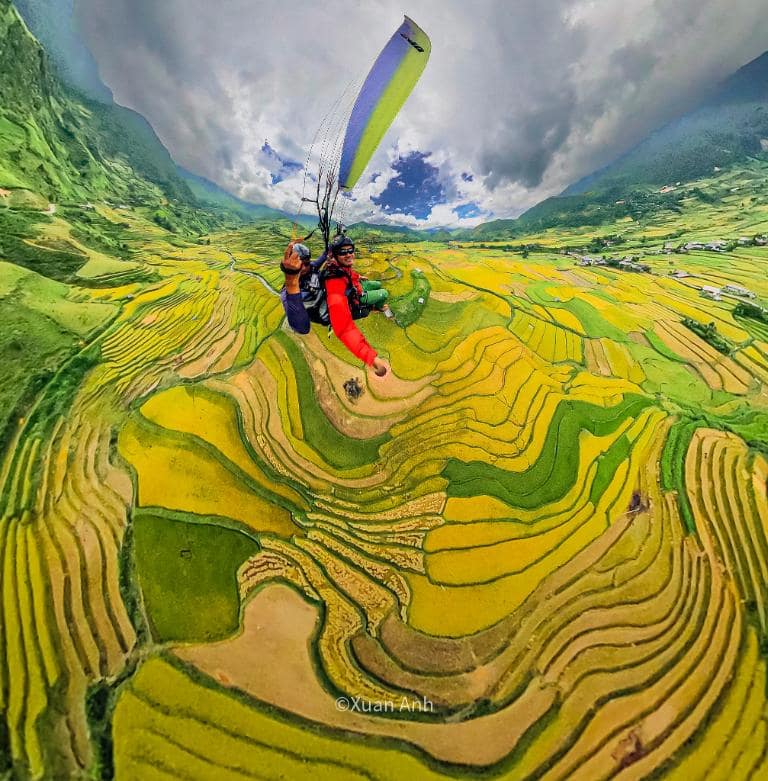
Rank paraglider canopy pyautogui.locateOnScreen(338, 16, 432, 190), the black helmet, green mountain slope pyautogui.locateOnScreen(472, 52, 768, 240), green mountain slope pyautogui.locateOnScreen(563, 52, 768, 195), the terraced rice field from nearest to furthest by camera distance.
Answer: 1. paraglider canopy pyautogui.locateOnScreen(338, 16, 432, 190)
2. the black helmet
3. the terraced rice field
4. green mountain slope pyautogui.locateOnScreen(472, 52, 768, 240)
5. green mountain slope pyautogui.locateOnScreen(563, 52, 768, 195)

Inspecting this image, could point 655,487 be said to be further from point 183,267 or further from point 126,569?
point 183,267

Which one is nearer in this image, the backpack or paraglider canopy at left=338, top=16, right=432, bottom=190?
paraglider canopy at left=338, top=16, right=432, bottom=190

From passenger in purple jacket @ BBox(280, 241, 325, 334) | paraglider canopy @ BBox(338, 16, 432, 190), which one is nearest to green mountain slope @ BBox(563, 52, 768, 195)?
paraglider canopy @ BBox(338, 16, 432, 190)

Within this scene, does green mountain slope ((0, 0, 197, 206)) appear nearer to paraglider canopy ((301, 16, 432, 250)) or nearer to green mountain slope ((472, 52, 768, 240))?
paraglider canopy ((301, 16, 432, 250))

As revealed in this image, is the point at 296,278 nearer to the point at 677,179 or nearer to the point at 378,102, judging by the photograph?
the point at 378,102

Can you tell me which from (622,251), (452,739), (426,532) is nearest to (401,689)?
(452,739)

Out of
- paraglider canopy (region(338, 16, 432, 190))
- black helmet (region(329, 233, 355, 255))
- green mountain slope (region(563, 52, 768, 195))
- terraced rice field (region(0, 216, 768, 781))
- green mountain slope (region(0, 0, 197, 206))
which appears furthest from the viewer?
green mountain slope (region(563, 52, 768, 195))
